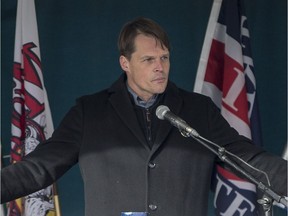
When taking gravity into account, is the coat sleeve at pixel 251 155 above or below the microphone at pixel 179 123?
below

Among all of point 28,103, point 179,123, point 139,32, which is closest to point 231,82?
point 28,103

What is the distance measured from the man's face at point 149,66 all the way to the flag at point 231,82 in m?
1.12

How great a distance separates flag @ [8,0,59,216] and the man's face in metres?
1.06

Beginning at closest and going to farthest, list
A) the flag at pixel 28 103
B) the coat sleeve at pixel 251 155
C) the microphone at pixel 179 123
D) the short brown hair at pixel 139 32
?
the microphone at pixel 179 123, the coat sleeve at pixel 251 155, the short brown hair at pixel 139 32, the flag at pixel 28 103

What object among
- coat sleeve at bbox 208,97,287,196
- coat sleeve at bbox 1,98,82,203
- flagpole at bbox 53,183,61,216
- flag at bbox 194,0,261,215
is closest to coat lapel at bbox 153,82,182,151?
coat sleeve at bbox 208,97,287,196

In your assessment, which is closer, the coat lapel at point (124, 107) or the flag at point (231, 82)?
the coat lapel at point (124, 107)

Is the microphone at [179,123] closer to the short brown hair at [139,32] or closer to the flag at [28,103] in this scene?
the short brown hair at [139,32]

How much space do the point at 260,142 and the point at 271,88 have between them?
43 cm

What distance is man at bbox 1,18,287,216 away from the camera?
243 centimetres

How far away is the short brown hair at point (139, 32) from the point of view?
2520 mm

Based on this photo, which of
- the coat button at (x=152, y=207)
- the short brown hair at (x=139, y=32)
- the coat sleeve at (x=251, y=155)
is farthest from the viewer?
the short brown hair at (x=139, y=32)

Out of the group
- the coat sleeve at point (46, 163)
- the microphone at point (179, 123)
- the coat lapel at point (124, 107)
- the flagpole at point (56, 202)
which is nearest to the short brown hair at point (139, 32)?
the coat lapel at point (124, 107)

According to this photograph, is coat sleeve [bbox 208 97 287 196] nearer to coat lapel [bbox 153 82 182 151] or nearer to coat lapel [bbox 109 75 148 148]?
coat lapel [bbox 153 82 182 151]

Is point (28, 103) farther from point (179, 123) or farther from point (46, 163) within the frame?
point (179, 123)
